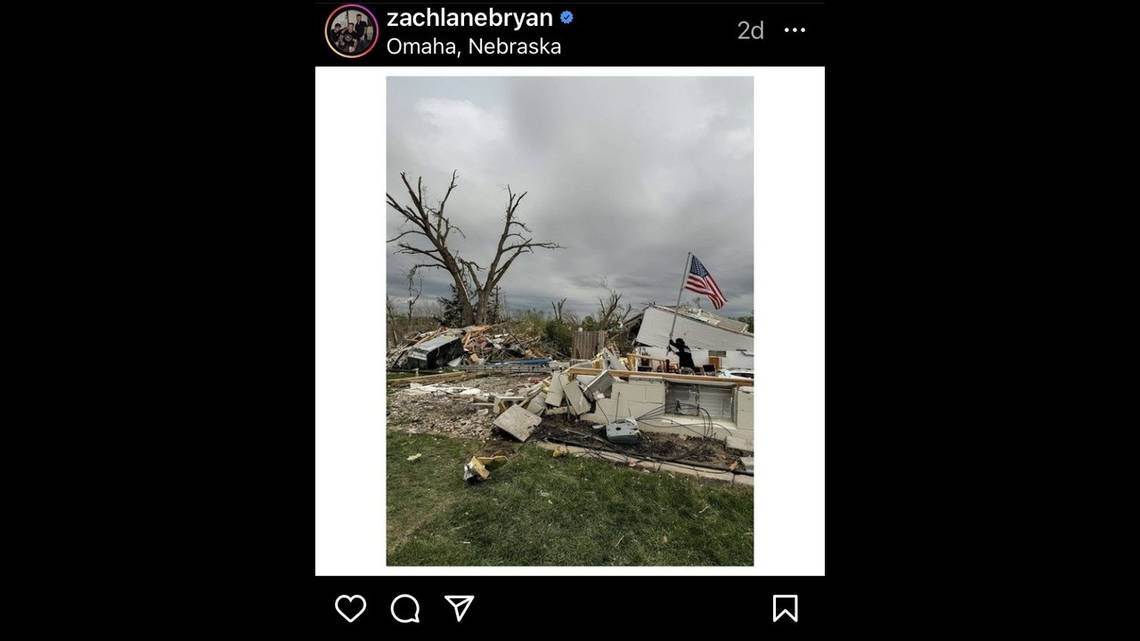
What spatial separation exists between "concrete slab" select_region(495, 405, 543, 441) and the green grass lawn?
842 millimetres

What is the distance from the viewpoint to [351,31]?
→ 5.77 feet

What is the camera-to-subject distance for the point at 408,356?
35.4ft

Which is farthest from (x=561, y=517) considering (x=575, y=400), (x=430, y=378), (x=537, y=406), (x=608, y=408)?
(x=430, y=378)

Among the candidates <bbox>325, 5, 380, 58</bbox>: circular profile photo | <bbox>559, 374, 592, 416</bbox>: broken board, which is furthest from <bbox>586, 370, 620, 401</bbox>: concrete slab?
<bbox>325, 5, 380, 58</bbox>: circular profile photo

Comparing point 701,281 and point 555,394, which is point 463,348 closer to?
point 555,394

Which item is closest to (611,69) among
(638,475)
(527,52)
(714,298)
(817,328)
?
(527,52)

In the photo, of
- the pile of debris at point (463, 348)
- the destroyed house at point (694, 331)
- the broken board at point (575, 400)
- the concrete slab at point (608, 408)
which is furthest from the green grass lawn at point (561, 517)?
the destroyed house at point (694, 331)

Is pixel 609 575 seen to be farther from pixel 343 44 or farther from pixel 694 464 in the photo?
pixel 343 44

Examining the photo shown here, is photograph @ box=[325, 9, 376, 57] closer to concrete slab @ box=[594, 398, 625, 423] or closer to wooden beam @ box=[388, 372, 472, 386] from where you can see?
concrete slab @ box=[594, 398, 625, 423]

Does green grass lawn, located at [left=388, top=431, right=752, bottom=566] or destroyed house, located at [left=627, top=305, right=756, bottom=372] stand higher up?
destroyed house, located at [left=627, top=305, right=756, bottom=372]

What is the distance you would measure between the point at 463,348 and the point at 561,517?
990 cm

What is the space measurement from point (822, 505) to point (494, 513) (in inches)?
101

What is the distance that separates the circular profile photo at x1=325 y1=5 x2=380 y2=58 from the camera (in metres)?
1.74

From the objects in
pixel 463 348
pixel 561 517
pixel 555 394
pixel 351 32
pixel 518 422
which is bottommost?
pixel 561 517
